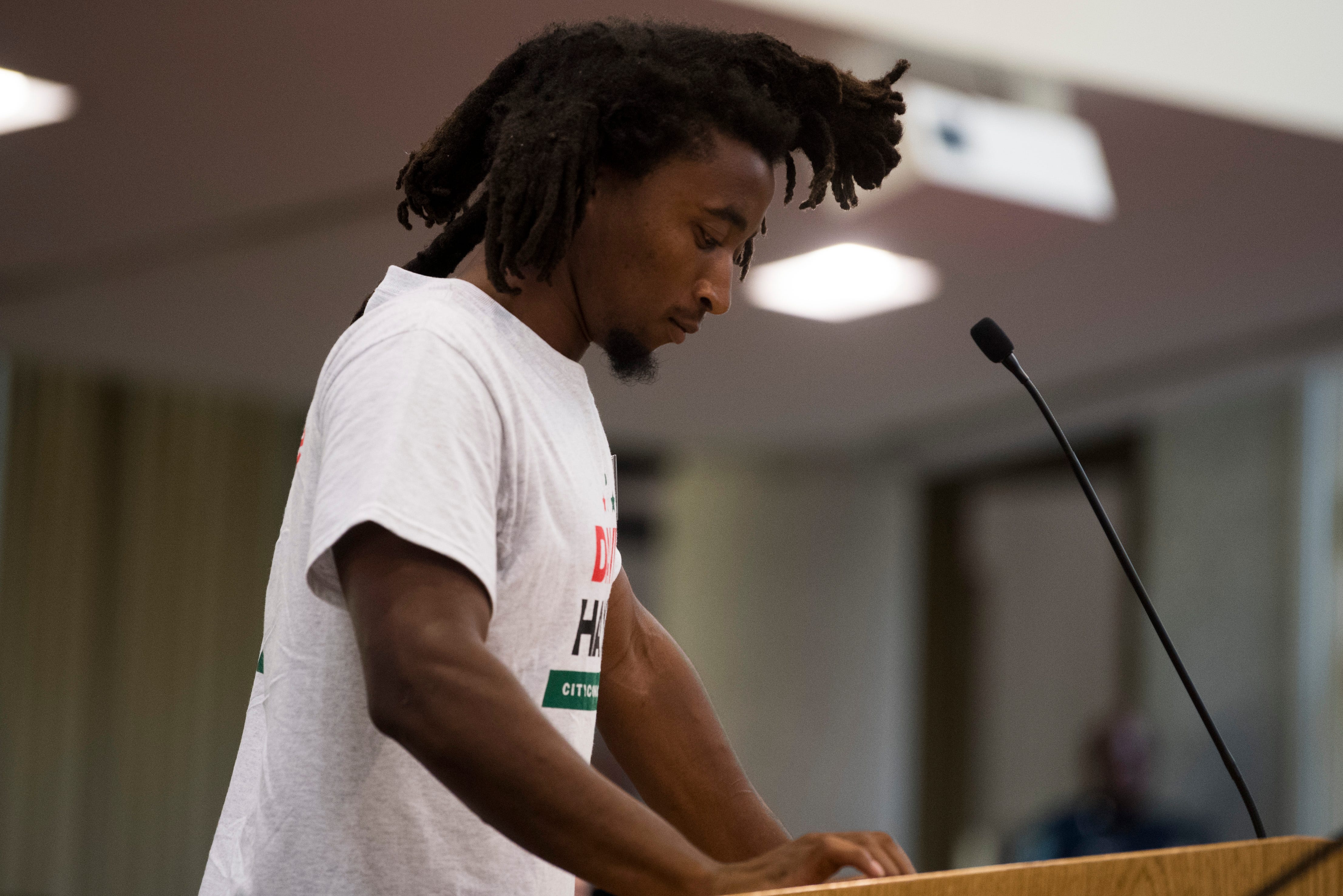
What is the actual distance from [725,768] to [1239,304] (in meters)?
3.80

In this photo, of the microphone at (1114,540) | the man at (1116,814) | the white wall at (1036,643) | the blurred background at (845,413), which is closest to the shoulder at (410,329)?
the microphone at (1114,540)

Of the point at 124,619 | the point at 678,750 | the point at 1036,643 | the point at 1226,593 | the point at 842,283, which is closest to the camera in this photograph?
the point at 678,750

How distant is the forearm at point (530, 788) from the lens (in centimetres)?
96

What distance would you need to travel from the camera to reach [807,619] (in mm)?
7453

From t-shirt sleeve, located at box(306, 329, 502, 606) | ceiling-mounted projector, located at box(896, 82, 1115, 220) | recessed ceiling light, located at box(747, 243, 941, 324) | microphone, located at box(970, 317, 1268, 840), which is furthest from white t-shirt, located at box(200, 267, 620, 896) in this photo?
recessed ceiling light, located at box(747, 243, 941, 324)

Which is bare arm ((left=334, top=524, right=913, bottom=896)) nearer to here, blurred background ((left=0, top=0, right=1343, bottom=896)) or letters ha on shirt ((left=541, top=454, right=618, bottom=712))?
letters ha on shirt ((left=541, top=454, right=618, bottom=712))

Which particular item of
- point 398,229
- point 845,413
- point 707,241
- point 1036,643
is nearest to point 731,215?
point 707,241

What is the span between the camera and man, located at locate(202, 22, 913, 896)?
3.18 ft

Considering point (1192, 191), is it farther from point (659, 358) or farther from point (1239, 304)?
point (659, 358)

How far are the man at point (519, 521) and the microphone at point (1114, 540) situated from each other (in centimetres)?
26

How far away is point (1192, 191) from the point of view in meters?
3.89

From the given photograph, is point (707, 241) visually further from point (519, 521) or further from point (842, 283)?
point (842, 283)

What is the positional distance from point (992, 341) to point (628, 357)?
1.61ft

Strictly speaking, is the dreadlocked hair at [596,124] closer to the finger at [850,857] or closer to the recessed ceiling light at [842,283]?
the finger at [850,857]
